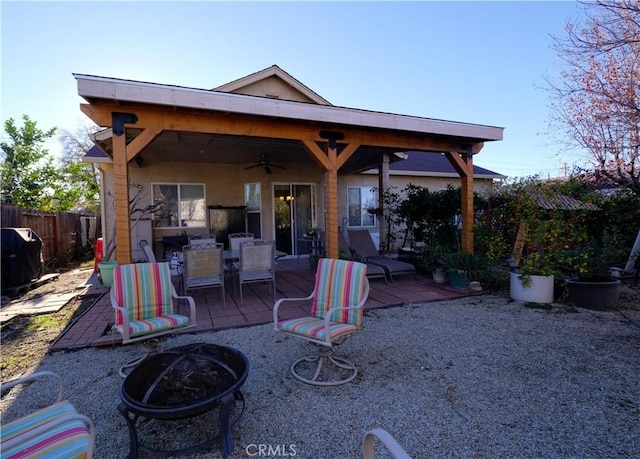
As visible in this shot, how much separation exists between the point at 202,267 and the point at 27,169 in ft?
55.4

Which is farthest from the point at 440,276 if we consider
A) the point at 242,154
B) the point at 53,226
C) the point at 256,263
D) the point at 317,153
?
the point at 53,226

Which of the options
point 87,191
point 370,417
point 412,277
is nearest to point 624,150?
point 412,277

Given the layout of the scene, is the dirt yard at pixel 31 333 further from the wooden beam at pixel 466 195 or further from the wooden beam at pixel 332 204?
the wooden beam at pixel 466 195

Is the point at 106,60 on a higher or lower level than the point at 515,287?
higher

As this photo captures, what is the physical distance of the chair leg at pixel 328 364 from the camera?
2.96 meters

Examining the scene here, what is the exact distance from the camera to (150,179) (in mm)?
8898

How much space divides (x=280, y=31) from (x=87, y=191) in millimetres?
21744

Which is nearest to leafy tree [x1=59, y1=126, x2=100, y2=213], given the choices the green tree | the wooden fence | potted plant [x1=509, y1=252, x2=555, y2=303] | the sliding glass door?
the green tree

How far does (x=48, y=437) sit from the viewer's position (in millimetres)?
1579

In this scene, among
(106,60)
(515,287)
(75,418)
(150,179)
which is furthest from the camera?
(150,179)

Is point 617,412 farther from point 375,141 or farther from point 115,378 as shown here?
point 375,141

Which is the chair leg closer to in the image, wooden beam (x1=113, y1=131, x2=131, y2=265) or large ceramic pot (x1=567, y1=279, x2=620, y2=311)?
wooden beam (x1=113, y1=131, x2=131, y2=265)

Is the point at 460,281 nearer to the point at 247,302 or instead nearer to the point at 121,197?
the point at 247,302

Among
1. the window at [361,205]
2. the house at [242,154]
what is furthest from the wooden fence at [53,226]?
the window at [361,205]
